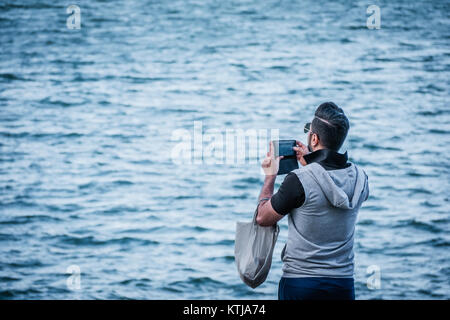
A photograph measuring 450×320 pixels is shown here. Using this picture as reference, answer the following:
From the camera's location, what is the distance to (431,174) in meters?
8.67

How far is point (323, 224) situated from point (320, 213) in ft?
0.13

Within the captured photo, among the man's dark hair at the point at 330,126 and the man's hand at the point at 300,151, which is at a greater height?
the man's dark hair at the point at 330,126

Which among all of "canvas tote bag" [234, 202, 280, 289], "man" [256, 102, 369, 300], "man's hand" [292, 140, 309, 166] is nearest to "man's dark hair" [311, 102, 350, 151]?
"man" [256, 102, 369, 300]

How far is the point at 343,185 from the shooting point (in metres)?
1.92

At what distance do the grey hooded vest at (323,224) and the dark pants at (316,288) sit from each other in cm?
2

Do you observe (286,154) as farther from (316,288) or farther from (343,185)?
(316,288)

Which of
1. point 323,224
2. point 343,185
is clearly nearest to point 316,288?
point 323,224

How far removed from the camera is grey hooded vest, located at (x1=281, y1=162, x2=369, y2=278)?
186cm

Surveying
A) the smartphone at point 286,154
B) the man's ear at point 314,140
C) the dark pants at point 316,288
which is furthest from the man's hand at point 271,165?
the dark pants at point 316,288

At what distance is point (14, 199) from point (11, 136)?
2.16m

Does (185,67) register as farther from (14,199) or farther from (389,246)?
(389,246)

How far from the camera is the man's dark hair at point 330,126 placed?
192 centimetres

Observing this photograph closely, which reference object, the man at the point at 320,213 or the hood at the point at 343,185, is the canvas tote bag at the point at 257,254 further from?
the hood at the point at 343,185

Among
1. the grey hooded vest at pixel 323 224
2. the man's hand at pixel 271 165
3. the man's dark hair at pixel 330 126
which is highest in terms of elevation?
the man's dark hair at pixel 330 126
